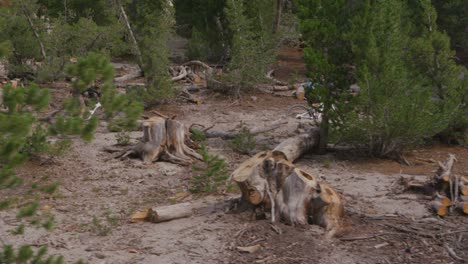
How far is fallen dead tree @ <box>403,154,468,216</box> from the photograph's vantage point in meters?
6.94

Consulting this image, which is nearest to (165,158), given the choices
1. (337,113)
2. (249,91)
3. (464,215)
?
(337,113)

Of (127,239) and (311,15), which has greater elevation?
(311,15)

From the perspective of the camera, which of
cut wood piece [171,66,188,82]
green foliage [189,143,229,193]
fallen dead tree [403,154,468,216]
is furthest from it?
cut wood piece [171,66,188,82]

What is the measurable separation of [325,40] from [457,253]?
4337mm

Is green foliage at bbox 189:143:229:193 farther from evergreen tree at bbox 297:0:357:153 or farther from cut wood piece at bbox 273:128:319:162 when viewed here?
evergreen tree at bbox 297:0:357:153

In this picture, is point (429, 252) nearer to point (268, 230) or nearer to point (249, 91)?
point (268, 230)

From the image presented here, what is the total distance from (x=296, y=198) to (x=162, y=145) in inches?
127

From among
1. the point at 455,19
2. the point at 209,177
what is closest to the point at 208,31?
the point at 455,19

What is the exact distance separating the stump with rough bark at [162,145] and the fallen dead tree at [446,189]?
3.18 meters

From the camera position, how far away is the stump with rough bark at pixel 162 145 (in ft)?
30.7

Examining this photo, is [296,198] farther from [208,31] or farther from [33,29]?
[208,31]

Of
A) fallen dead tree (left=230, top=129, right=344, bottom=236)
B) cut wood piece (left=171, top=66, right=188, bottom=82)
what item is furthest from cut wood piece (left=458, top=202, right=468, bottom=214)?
cut wood piece (left=171, top=66, right=188, bottom=82)

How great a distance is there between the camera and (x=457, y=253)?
594 centimetres

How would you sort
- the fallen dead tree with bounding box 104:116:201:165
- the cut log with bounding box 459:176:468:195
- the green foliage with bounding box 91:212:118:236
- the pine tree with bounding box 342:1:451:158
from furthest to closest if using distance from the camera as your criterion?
the fallen dead tree with bounding box 104:116:201:165 < the pine tree with bounding box 342:1:451:158 < the cut log with bounding box 459:176:468:195 < the green foliage with bounding box 91:212:118:236
